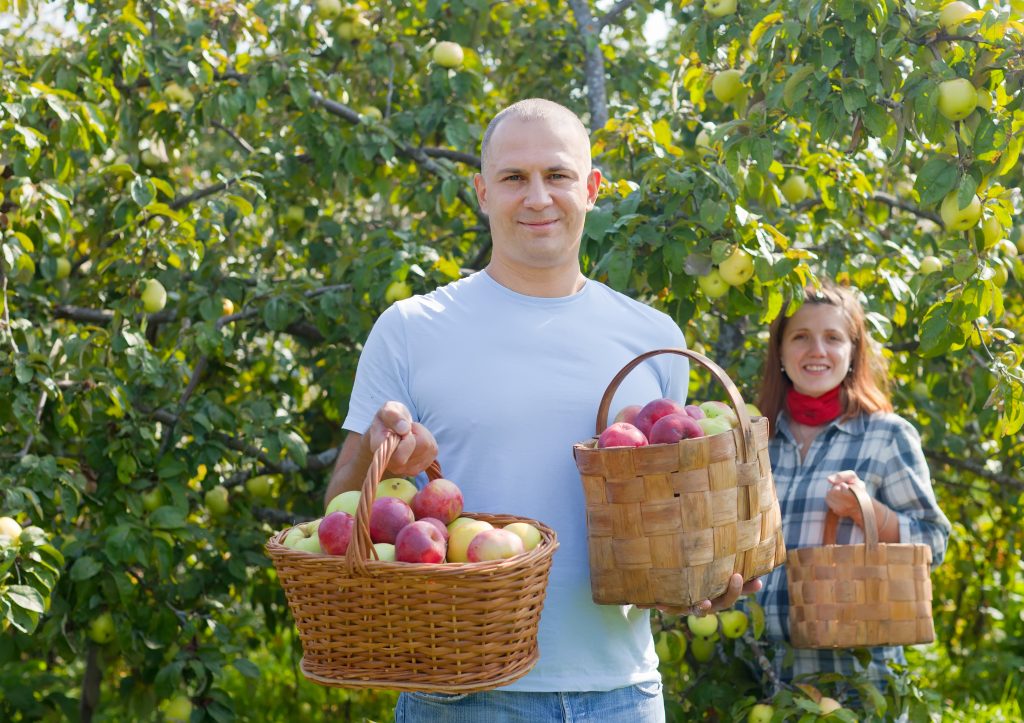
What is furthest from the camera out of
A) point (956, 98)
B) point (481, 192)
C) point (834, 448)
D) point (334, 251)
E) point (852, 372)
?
point (334, 251)

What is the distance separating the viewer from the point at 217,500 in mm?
3531

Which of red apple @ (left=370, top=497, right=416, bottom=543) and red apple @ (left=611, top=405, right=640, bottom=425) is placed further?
red apple @ (left=611, top=405, right=640, bottom=425)

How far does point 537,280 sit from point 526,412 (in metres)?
0.24

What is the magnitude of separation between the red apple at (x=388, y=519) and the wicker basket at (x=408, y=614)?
126 millimetres

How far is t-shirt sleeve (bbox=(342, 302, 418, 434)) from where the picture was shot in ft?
5.82

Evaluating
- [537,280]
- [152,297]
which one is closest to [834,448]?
[537,280]

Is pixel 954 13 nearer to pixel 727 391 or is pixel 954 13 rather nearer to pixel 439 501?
pixel 727 391

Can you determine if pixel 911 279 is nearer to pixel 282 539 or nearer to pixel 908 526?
pixel 908 526

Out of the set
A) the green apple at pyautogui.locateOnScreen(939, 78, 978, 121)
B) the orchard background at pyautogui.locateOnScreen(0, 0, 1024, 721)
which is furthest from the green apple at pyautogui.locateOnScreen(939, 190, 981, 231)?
the green apple at pyautogui.locateOnScreen(939, 78, 978, 121)

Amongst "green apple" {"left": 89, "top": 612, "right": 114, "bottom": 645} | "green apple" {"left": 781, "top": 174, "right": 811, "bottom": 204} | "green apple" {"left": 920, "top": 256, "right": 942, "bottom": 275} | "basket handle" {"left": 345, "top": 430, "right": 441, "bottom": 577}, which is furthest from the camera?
"green apple" {"left": 781, "top": 174, "right": 811, "bottom": 204}

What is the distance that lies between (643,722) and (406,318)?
2.49ft

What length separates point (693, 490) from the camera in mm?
1645

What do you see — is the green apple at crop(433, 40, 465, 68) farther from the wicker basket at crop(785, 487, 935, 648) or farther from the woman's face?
the wicker basket at crop(785, 487, 935, 648)

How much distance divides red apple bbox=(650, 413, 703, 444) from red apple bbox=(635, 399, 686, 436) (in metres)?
0.04
